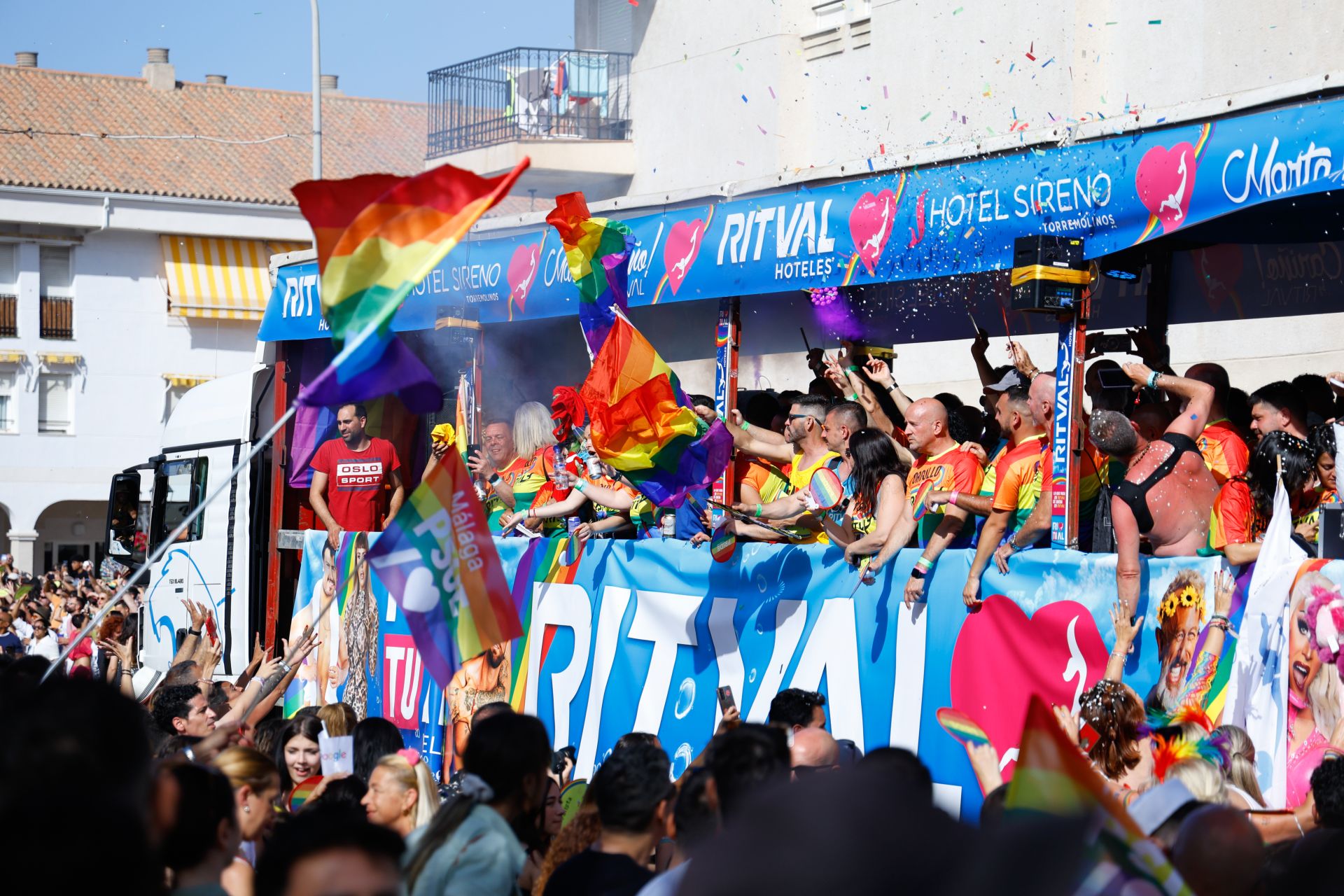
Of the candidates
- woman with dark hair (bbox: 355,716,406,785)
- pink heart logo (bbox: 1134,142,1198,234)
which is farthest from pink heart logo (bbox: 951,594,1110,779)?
woman with dark hair (bbox: 355,716,406,785)

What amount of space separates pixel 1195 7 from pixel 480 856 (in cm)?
1200

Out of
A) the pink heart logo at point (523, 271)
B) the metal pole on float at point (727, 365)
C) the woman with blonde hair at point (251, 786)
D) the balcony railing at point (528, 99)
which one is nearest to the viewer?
the woman with blonde hair at point (251, 786)

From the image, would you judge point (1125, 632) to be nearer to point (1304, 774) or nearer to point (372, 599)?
point (1304, 774)

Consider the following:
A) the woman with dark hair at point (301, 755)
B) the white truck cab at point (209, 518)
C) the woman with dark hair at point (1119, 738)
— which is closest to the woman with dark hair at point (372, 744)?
the woman with dark hair at point (301, 755)

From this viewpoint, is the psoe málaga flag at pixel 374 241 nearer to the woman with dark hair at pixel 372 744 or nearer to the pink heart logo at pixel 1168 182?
the woman with dark hair at pixel 372 744

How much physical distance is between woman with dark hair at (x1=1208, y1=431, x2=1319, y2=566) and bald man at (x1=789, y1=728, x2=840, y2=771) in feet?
6.58

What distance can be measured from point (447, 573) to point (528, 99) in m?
18.3

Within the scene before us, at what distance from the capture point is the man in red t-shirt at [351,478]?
11.2m

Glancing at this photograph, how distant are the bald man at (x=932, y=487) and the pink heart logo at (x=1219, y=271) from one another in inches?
90.3

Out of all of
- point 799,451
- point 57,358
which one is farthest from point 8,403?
point 799,451

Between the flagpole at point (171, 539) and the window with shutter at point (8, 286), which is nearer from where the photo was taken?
the flagpole at point (171, 539)

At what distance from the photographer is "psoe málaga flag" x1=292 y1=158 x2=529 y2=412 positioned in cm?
516

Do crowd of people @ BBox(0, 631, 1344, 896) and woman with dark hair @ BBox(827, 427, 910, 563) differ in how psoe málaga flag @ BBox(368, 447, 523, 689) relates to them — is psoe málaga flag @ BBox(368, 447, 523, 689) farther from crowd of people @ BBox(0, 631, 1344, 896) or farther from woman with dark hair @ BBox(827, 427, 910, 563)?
woman with dark hair @ BBox(827, 427, 910, 563)

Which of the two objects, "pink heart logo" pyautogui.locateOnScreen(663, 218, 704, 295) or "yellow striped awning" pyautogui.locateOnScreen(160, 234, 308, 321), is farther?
"yellow striped awning" pyautogui.locateOnScreen(160, 234, 308, 321)
